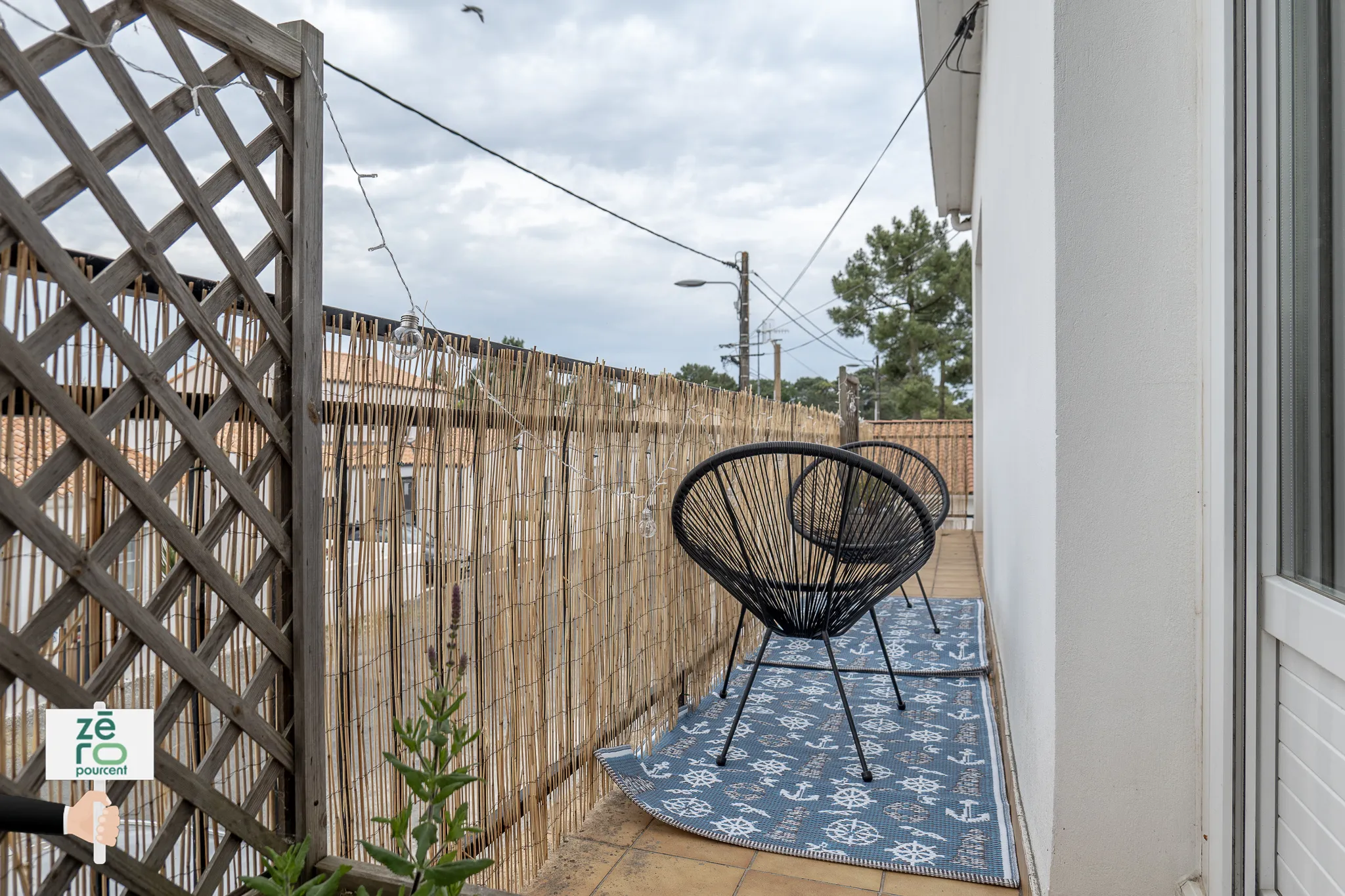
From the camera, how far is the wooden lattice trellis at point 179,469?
804 millimetres

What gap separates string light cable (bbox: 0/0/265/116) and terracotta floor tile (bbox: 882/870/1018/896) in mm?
1732

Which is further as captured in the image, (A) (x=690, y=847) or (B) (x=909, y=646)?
(B) (x=909, y=646)

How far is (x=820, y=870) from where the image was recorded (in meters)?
1.65

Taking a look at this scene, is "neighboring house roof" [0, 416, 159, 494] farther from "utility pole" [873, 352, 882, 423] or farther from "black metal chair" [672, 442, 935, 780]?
"utility pole" [873, 352, 882, 423]

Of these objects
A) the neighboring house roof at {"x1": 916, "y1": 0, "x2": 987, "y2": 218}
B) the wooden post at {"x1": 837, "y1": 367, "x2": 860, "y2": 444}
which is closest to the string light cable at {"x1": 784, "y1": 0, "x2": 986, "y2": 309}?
the neighboring house roof at {"x1": 916, "y1": 0, "x2": 987, "y2": 218}

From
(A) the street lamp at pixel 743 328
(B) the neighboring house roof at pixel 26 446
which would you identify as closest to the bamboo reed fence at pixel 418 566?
(B) the neighboring house roof at pixel 26 446

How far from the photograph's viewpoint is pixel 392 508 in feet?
4.39

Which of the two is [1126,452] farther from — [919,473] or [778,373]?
[778,373]

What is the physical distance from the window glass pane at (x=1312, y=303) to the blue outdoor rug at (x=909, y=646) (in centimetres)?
222

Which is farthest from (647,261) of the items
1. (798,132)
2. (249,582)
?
(249,582)

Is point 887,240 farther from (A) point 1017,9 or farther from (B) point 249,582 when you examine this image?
(B) point 249,582

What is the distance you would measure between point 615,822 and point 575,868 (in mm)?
231

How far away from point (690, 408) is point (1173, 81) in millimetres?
1612

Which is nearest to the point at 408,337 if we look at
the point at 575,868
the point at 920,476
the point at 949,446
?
the point at 575,868
